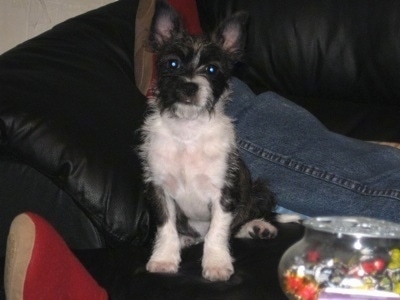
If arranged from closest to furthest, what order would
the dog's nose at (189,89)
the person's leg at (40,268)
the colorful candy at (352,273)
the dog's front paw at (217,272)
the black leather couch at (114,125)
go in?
the colorful candy at (352,273)
the person's leg at (40,268)
the dog's front paw at (217,272)
the black leather couch at (114,125)
the dog's nose at (189,89)

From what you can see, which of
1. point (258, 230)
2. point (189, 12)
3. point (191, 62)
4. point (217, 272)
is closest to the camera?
point (217, 272)

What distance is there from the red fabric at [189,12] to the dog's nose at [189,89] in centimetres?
87

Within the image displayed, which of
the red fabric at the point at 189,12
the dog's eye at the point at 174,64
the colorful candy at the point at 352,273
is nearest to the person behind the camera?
the colorful candy at the point at 352,273

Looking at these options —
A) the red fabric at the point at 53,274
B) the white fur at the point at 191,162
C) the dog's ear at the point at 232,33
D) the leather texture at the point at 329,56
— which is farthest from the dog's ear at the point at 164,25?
the red fabric at the point at 53,274

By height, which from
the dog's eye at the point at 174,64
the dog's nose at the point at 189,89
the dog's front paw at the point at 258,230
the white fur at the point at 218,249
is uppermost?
the dog's eye at the point at 174,64

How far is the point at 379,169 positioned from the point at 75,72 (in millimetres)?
1333

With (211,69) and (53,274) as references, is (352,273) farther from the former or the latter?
(211,69)

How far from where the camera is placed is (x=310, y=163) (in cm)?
276

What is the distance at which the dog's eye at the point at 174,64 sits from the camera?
8.46 feet

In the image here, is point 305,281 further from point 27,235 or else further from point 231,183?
point 231,183

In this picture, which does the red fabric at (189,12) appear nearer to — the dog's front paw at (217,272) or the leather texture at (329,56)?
the leather texture at (329,56)

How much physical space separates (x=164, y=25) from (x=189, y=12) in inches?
27.9

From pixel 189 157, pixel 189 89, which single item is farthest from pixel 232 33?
pixel 189 157

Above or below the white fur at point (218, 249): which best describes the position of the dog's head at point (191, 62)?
above
